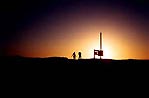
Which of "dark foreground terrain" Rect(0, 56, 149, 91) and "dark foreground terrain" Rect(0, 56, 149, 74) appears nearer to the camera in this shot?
"dark foreground terrain" Rect(0, 56, 149, 91)

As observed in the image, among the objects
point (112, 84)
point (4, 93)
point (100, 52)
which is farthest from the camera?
point (100, 52)

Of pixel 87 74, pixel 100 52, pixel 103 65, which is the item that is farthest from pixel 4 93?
pixel 100 52

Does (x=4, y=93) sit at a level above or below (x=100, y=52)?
below

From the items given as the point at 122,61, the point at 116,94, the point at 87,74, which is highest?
the point at 122,61

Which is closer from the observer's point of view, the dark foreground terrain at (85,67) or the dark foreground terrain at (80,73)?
the dark foreground terrain at (80,73)

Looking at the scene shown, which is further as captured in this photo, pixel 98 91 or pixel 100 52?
pixel 100 52

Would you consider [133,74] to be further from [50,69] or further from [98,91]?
[50,69]

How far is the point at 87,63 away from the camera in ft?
28.8

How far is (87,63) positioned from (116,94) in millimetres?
1721

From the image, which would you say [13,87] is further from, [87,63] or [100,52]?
[100,52]

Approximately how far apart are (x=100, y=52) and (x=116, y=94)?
24.6 feet

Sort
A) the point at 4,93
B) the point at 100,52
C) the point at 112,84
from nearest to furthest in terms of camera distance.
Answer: the point at 4,93
the point at 112,84
the point at 100,52

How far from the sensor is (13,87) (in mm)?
8094

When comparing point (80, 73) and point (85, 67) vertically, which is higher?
point (85, 67)
